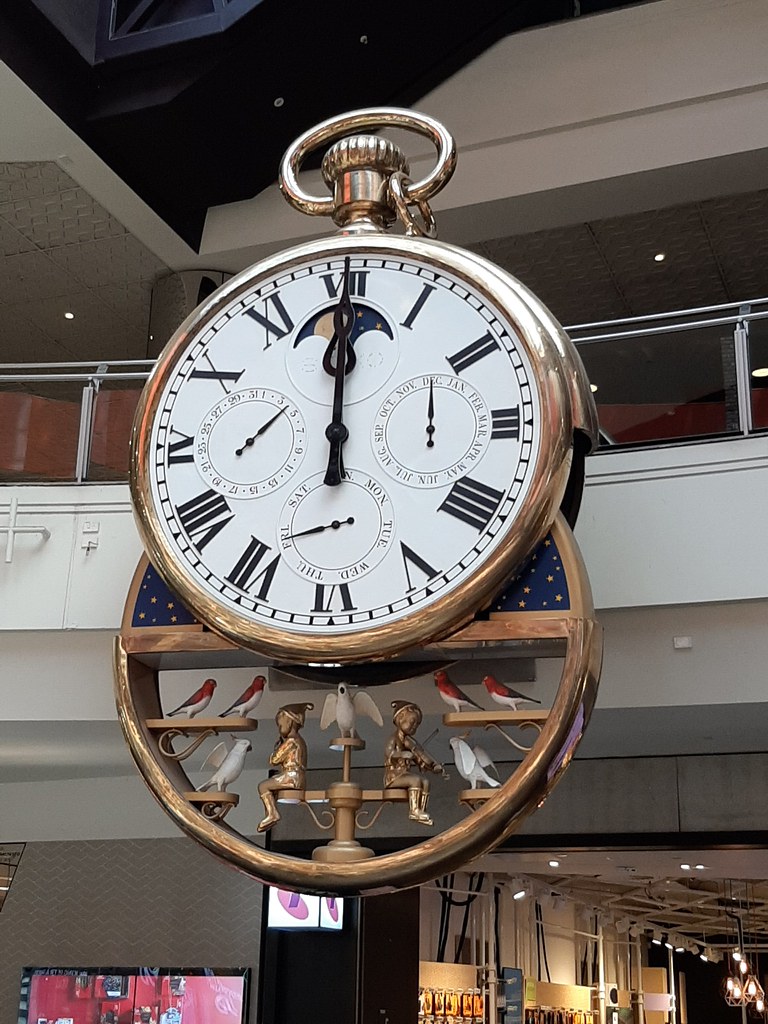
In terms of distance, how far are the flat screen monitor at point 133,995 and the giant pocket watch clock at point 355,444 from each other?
4785 mm

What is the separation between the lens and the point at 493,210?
7.64m

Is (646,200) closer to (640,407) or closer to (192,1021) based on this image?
(640,407)

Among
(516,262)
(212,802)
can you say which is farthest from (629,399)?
(516,262)

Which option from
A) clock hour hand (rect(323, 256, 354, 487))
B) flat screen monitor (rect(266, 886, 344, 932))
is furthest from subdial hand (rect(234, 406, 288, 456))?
flat screen monitor (rect(266, 886, 344, 932))

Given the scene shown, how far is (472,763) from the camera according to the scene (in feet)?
7.61

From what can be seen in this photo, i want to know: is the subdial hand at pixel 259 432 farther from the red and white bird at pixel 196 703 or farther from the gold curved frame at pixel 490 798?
the gold curved frame at pixel 490 798

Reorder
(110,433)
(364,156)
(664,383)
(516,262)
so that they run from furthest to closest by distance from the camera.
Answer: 1. (516,262)
2. (110,433)
3. (664,383)
4. (364,156)

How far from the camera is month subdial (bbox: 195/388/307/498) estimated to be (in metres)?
Result: 2.54

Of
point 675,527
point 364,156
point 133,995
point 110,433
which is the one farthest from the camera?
point 133,995

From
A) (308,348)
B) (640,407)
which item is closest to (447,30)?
(640,407)

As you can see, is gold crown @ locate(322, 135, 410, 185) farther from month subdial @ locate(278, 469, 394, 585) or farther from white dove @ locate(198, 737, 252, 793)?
white dove @ locate(198, 737, 252, 793)

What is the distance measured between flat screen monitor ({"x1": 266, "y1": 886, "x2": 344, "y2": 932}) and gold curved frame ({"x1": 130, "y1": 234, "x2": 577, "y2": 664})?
439 centimetres

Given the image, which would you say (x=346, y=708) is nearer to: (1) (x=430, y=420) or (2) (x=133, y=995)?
(1) (x=430, y=420)

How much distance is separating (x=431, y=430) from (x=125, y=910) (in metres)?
5.49
